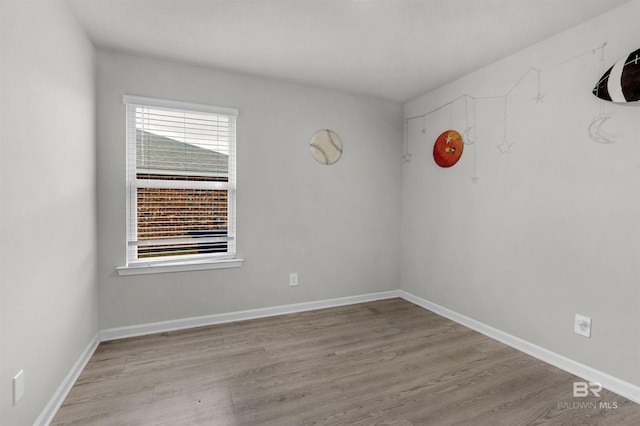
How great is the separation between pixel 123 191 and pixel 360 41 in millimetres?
2344

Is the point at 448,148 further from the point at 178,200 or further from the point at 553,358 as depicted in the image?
the point at 178,200

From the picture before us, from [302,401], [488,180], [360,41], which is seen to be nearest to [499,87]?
[488,180]

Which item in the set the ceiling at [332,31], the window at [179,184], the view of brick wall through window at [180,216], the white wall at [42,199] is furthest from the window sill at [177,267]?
the ceiling at [332,31]

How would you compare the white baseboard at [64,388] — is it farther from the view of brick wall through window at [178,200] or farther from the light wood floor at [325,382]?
the view of brick wall through window at [178,200]

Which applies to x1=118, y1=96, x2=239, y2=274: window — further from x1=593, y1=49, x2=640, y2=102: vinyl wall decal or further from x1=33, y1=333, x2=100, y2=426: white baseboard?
x1=593, y1=49, x2=640, y2=102: vinyl wall decal

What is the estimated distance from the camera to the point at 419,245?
3.68m

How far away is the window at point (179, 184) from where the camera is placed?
9.05 feet

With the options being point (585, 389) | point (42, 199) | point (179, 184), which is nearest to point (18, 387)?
point (42, 199)

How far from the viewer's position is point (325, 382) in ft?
6.82

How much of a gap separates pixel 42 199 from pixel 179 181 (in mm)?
1265

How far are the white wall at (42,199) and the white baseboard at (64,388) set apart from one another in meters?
0.05

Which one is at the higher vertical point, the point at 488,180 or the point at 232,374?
the point at 488,180

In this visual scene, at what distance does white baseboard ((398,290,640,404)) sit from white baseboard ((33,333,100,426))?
3176 mm

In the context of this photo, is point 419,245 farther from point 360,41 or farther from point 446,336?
point 360,41
